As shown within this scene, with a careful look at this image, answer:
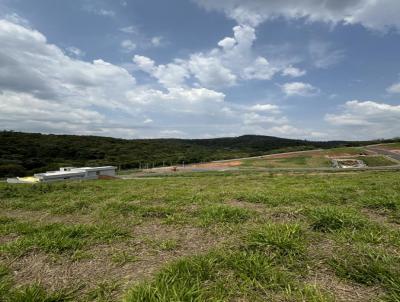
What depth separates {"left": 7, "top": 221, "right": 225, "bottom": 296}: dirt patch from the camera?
3.12 meters

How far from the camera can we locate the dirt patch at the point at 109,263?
3.12 meters

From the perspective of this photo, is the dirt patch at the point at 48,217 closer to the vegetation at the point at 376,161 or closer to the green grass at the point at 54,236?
the green grass at the point at 54,236

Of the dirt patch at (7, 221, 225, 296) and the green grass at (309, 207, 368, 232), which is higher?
the green grass at (309, 207, 368, 232)

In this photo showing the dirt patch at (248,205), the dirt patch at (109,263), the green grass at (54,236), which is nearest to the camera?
the dirt patch at (109,263)

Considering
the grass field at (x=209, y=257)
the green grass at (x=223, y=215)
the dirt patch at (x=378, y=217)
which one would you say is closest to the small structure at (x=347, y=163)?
the dirt patch at (x=378, y=217)

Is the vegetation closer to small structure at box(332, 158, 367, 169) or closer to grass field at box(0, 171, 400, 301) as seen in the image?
small structure at box(332, 158, 367, 169)

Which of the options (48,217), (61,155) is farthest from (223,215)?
(61,155)

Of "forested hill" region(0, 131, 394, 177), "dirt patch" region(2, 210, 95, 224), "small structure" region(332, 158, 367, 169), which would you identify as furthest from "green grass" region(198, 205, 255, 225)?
"forested hill" region(0, 131, 394, 177)

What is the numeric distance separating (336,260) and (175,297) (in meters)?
2.14

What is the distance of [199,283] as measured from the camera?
279 centimetres

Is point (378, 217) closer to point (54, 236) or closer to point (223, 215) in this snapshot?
point (223, 215)

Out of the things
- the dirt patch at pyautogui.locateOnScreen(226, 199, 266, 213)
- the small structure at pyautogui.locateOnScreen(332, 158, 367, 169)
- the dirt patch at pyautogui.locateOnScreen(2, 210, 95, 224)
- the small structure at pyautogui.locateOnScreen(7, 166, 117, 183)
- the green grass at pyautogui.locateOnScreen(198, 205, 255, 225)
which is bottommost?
the small structure at pyautogui.locateOnScreen(7, 166, 117, 183)

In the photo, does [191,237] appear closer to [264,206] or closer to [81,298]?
→ [81,298]

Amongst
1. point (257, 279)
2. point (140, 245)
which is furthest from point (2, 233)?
point (257, 279)
